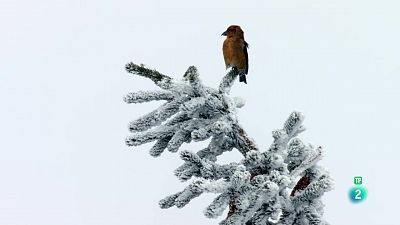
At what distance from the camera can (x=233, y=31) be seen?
622cm

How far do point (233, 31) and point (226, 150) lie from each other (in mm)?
2005

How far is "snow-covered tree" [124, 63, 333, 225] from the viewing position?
12.3 feet

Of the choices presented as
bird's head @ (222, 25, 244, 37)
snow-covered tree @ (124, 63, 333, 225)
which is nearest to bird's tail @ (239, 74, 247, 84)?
bird's head @ (222, 25, 244, 37)

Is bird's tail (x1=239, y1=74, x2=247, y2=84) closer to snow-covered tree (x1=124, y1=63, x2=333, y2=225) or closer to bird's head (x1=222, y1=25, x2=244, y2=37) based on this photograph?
A: bird's head (x1=222, y1=25, x2=244, y2=37)

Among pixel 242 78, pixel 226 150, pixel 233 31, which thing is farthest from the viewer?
pixel 242 78

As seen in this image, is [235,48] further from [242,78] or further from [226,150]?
[226,150]

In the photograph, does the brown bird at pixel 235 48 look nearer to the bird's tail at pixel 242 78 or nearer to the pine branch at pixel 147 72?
the bird's tail at pixel 242 78

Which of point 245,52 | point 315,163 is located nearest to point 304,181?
point 315,163

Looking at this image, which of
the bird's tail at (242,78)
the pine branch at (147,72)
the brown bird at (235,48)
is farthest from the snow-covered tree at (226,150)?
the bird's tail at (242,78)

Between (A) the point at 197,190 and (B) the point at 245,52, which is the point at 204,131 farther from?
(B) the point at 245,52

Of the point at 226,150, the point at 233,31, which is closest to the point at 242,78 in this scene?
the point at 233,31

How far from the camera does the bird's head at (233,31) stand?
621 centimetres

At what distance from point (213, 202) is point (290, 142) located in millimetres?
885

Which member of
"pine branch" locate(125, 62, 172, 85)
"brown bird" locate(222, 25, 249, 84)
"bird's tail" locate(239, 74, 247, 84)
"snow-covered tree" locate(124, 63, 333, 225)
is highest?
"bird's tail" locate(239, 74, 247, 84)
